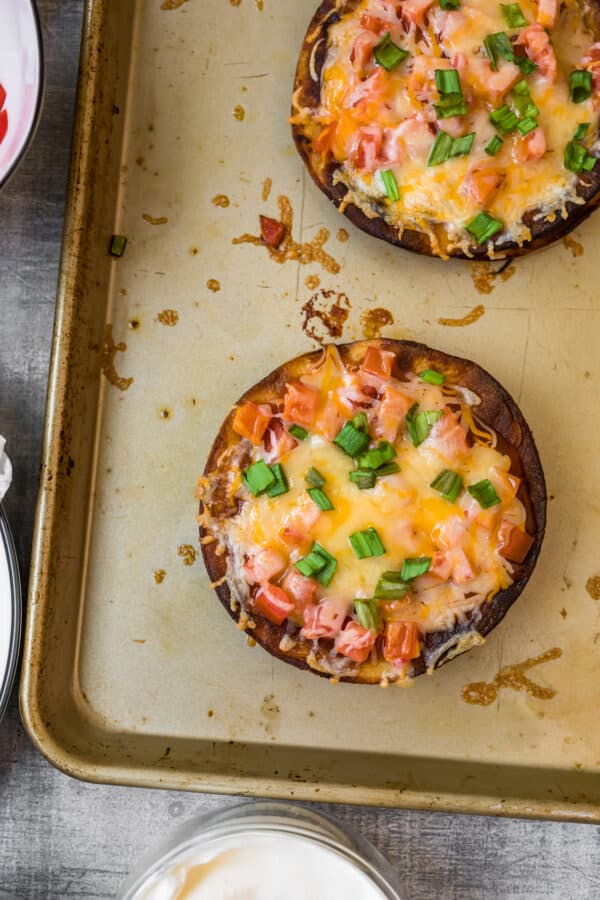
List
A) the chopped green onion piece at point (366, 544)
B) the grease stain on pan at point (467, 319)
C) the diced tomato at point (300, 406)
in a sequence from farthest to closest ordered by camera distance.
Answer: the grease stain on pan at point (467, 319) → the diced tomato at point (300, 406) → the chopped green onion piece at point (366, 544)

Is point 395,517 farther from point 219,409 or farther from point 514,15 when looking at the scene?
point 514,15

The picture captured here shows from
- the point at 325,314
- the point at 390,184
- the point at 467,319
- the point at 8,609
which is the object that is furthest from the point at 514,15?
the point at 8,609

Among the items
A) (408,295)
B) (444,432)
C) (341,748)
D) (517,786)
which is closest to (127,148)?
(408,295)

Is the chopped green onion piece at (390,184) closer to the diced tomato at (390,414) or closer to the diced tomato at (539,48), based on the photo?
the diced tomato at (539,48)

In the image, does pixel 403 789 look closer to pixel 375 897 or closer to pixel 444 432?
pixel 375 897

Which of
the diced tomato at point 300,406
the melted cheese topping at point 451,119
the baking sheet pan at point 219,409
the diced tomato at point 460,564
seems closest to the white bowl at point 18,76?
the baking sheet pan at point 219,409
